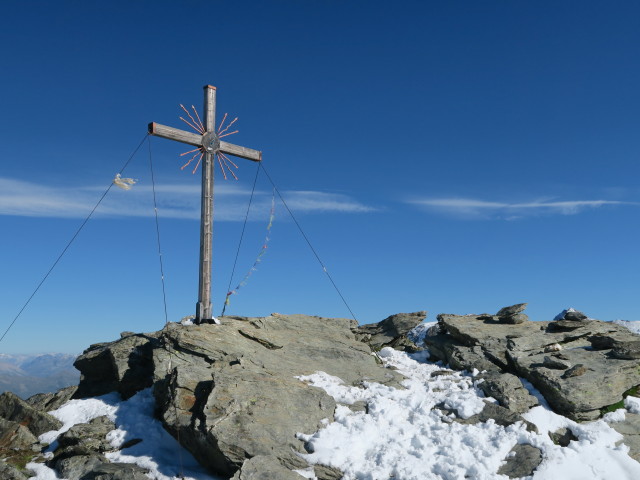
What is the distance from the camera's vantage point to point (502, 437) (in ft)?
49.7

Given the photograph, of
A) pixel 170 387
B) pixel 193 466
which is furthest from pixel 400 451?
pixel 170 387

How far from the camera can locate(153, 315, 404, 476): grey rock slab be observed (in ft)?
45.8

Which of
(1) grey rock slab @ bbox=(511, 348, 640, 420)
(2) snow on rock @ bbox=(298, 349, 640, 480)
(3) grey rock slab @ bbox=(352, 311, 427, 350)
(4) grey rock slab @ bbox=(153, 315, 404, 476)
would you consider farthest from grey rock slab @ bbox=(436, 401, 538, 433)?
(3) grey rock slab @ bbox=(352, 311, 427, 350)

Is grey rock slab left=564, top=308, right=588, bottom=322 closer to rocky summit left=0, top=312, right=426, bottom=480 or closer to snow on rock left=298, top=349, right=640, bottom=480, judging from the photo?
snow on rock left=298, top=349, right=640, bottom=480

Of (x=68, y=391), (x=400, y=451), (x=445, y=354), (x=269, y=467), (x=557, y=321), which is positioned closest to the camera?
(x=269, y=467)

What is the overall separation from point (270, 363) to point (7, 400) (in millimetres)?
9425

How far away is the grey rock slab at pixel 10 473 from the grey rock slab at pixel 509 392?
49.4 feet

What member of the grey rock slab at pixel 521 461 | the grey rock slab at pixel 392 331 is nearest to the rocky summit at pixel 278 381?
the grey rock slab at pixel 521 461

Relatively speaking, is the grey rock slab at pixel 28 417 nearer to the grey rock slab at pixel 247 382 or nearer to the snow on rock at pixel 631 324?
the grey rock slab at pixel 247 382

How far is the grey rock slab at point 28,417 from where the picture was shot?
16.8 m

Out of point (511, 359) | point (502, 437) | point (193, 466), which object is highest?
point (511, 359)

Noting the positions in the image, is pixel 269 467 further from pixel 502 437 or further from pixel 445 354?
pixel 445 354

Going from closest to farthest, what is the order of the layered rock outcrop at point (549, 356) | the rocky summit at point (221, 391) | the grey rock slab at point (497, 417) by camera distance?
the rocky summit at point (221, 391) < the grey rock slab at point (497, 417) < the layered rock outcrop at point (549, 356)

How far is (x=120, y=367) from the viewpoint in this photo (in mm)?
19078
